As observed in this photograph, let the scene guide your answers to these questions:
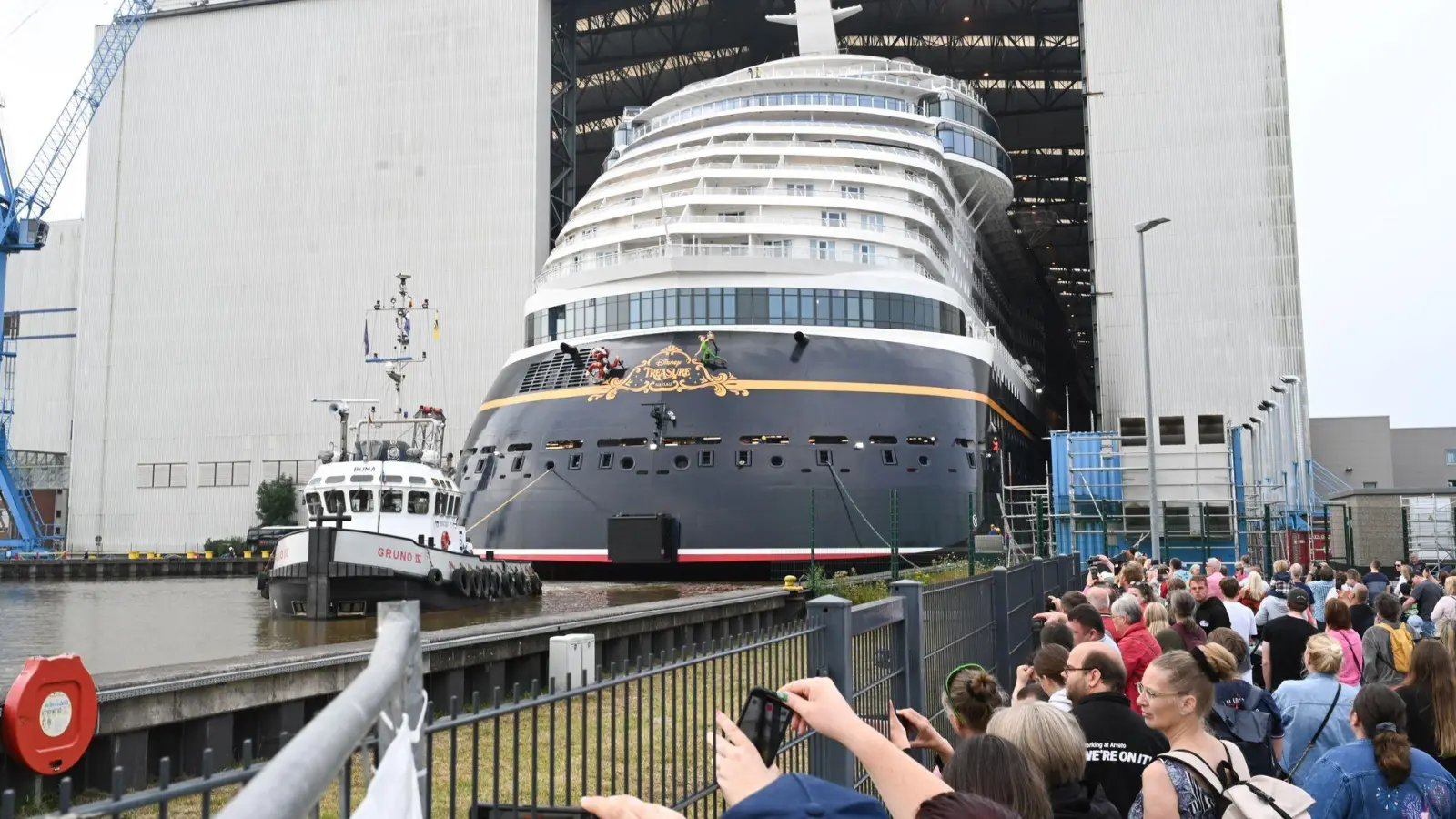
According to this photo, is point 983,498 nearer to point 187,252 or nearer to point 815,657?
point 815,657

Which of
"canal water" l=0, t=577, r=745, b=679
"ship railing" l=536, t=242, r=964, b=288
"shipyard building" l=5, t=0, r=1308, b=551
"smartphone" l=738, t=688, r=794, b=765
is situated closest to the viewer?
"smartphone" l=738, t=688, r=794, b=765

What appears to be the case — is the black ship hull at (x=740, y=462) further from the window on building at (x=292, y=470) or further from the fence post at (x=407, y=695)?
the fence post at (x=407, y=695)

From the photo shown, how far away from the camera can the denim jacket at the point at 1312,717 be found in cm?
636

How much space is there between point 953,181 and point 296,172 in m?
28.2

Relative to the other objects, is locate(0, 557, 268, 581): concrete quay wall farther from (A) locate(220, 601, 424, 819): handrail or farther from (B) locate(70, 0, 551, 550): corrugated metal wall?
(A) locate(220, 601, 424, 819): handrail

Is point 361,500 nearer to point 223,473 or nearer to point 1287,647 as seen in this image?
point 1287,647

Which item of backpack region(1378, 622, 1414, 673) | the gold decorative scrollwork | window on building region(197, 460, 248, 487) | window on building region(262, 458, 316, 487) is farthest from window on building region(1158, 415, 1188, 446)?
window on building region(197, 460, 248, 487)

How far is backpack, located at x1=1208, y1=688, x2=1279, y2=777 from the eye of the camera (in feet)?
20.5

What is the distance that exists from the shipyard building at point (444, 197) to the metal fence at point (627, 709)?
31902mm

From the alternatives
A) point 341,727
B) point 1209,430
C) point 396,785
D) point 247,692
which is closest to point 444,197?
point 1209,430

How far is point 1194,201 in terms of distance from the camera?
42188 mm

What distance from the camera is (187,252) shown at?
53.6 metres

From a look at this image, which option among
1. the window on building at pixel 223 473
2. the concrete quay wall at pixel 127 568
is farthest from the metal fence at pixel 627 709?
Answer: the window on building at pixel 223 473

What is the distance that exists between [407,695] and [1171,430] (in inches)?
1618
